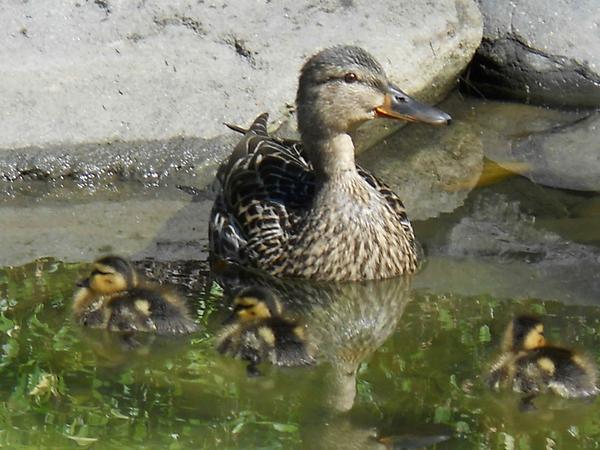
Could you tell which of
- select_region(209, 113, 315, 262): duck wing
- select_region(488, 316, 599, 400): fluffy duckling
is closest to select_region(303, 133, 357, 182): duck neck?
select_region(209, 113, 315, 262): duck wing

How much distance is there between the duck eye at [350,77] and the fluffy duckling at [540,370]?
1.68 m

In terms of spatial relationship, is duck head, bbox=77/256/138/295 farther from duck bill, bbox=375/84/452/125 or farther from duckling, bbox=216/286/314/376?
duck bill, bbox=375/84/452/125

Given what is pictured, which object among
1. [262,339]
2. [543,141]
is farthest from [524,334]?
[543,141]

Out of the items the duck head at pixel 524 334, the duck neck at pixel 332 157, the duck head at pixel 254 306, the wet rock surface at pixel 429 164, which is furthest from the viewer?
the wet rock surface at pixel 429 164

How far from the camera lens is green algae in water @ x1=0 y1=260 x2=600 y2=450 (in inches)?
200

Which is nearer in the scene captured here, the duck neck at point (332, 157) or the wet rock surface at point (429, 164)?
the duck neck at point (332, 157)

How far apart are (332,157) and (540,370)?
1.78 m

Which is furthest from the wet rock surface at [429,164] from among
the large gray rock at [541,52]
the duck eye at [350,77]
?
the duck eye at [350,77]

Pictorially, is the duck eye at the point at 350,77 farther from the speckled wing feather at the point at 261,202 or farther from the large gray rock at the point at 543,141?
the large gray rock at the point at 543,141

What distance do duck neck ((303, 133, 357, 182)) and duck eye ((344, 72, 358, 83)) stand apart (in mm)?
250

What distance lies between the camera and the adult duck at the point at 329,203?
264 inches

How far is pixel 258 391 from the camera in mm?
5477

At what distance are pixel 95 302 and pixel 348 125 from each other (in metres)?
1.47

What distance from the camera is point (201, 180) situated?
7812mm
